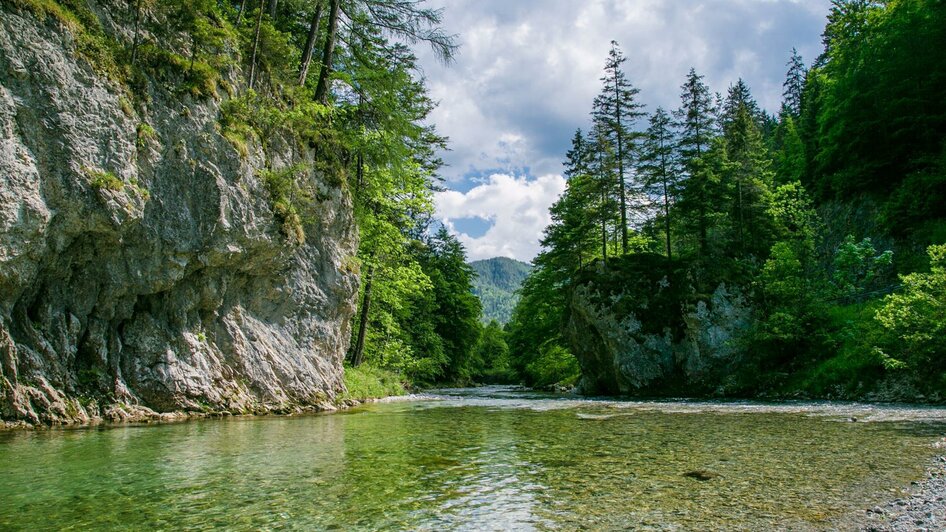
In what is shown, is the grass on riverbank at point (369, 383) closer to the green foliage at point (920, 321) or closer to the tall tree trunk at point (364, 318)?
the tall tree trunk at point (364, 318)

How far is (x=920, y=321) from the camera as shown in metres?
17.8

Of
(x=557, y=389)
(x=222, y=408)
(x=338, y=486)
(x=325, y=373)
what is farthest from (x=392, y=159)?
(x=557, y=389)

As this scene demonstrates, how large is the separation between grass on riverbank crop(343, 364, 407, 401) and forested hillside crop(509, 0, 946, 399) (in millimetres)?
12277

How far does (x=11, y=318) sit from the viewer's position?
11477 millimetres

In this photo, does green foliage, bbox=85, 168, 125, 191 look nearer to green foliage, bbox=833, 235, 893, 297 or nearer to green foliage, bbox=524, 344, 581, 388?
green foliage, bbox=833, 235, 893, 297

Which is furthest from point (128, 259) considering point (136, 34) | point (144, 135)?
point (136, 34)

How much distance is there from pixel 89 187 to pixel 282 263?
670cm

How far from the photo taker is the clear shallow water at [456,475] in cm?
549

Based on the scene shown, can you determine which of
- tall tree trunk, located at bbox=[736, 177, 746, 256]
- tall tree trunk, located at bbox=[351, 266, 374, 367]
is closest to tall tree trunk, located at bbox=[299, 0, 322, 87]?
tall tree trunk, located at bbox=[351, 266, 374, 367]

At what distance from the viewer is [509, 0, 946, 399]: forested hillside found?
23.1 metres

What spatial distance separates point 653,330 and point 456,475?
24.7 m

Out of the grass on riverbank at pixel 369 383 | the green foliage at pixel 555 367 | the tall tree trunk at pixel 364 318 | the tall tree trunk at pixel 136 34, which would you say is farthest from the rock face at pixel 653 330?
the tall tree trunk at pixel 136 34

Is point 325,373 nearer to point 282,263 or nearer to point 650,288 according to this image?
point 282,263

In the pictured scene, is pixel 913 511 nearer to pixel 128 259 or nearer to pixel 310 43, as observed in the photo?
pixel 128 259
